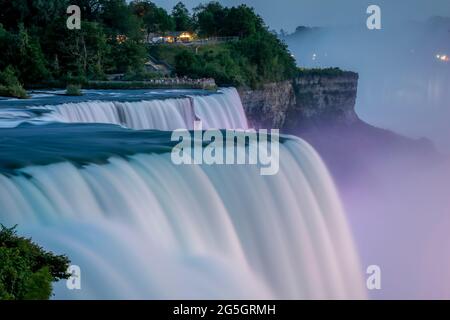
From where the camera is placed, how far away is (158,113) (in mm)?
31141

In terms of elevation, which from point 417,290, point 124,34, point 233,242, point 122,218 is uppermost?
point 124,34

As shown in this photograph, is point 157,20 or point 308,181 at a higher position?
point 157,20

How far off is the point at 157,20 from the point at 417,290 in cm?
5850

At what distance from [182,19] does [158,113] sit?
58237 mm

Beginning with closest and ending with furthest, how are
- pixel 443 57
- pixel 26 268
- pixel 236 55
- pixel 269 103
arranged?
1. pixel 26 268
2. pixel 269 103
3. pixel 236 55
4. pixel 443 57

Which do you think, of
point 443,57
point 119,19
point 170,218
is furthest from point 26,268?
point 443,57

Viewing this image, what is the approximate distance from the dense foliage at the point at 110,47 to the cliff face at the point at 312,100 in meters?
1.55

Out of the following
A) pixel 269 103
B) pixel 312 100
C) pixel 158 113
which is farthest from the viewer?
pixel 312 100

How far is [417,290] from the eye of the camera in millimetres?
27766

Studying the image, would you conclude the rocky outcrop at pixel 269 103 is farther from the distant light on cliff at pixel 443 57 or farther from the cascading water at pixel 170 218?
the distant light on cliff at pixel 443 57

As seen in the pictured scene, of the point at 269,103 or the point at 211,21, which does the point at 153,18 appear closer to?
the point at 211,21

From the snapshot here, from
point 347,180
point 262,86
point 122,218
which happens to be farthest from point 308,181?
point 262,86
